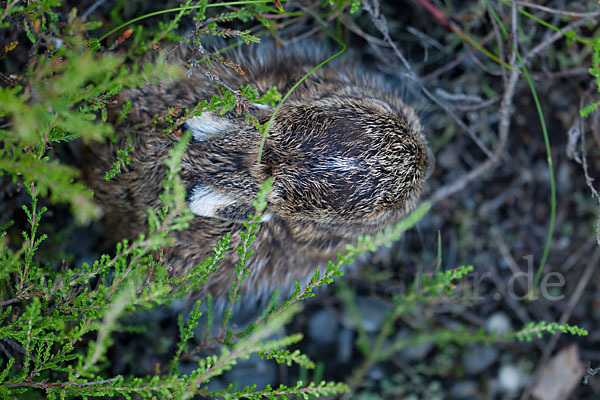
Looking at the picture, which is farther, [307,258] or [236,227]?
[307,258]

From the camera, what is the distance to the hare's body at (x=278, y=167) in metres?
3.16

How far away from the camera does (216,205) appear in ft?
10.3

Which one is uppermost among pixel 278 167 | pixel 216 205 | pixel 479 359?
pixel 278 167

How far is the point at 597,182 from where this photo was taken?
4395 mm

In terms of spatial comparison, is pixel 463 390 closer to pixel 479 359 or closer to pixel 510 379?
pixel 479 359

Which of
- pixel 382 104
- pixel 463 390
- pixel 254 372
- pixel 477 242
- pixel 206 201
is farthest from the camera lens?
pixel 477 242

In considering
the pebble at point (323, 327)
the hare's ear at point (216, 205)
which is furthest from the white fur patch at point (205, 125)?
the pebble at point (323, 327)

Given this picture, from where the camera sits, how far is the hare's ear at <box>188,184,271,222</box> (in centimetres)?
311

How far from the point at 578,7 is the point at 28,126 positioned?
14.4 ft

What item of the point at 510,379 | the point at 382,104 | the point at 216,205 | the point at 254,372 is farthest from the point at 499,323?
the point at 216,205

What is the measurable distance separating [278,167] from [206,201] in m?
0.52

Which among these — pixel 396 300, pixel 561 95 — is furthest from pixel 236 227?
pixel 561 95

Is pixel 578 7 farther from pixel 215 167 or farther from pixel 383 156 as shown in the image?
pixel 215 167

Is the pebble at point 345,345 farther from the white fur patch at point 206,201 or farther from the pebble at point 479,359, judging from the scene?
the white fur patch at point 206,201
